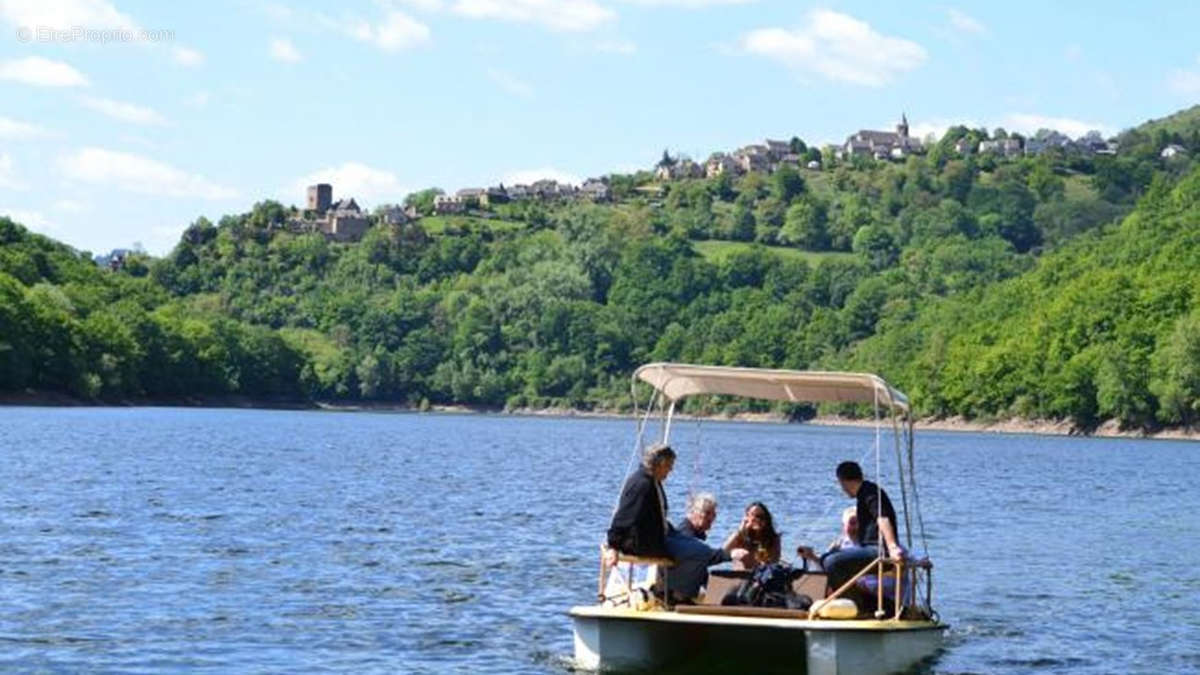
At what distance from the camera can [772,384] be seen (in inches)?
1210

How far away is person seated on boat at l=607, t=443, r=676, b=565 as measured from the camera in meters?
Result: 27.0

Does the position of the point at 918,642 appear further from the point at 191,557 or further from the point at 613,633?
the point at 191,557

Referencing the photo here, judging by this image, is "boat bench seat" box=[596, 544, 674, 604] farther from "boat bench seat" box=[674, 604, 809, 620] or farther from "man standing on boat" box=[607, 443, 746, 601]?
"boat bench seat" box=[674, 604, 809, 620]

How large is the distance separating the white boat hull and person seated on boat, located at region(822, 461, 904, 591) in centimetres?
118

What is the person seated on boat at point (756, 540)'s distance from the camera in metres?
28.9

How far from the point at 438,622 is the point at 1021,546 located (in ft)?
80.4

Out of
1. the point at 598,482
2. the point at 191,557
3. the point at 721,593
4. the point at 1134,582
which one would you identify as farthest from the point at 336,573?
the point at 598,482

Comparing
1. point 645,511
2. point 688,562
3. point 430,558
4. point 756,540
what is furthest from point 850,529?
point 430,558

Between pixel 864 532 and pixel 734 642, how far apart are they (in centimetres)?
342

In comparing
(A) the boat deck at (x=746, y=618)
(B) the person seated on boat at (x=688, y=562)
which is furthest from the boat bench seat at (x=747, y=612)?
(B) the person seated on boat at (x=688, y=562)

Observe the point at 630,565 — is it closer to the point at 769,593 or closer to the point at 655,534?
the point at 655,534

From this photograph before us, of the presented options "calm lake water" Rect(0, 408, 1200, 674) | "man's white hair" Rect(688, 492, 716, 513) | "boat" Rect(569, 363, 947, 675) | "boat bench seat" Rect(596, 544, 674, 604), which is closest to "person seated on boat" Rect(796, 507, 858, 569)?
"boat" Rect(569, 363, 947, 675)

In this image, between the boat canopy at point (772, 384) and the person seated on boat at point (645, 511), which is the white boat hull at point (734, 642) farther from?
the boat canopy at point (772, 384)

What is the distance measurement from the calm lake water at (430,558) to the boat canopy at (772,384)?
425 centimetres
